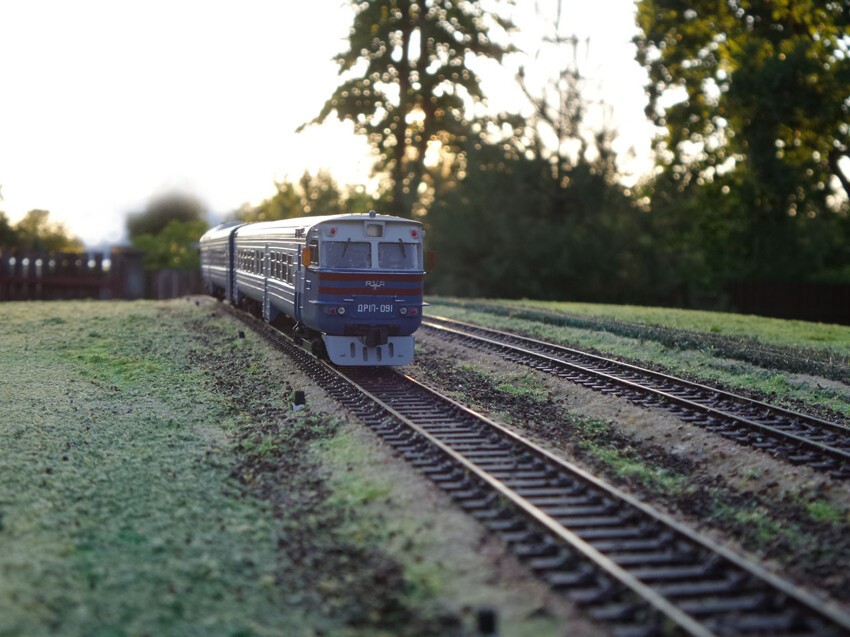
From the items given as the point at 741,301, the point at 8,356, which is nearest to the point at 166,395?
the point at 8,356

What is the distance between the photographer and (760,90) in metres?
32.8

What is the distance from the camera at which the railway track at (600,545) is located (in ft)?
21.5

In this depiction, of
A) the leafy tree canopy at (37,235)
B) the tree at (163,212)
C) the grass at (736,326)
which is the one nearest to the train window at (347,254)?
the grass at (736,326)

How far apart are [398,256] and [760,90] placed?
22.1 meters

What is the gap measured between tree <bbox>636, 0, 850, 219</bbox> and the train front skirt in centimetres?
2221

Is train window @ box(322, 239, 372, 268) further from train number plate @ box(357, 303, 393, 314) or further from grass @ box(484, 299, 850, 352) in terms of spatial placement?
grass @ box(484, 299, 850, 352)

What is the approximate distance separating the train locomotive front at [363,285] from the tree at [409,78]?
28.8 m

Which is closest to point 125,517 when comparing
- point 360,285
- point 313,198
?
point 360,285

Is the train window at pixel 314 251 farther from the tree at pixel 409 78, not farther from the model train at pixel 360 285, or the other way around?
the tree at pixel 409 78

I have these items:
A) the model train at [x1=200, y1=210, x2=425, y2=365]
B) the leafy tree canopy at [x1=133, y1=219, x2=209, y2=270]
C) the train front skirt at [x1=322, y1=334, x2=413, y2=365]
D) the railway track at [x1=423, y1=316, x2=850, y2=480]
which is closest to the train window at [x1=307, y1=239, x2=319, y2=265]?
the model train at [x1=200, y1=210, x2=425, y2=365]

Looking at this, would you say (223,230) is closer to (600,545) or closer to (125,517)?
(125,517)

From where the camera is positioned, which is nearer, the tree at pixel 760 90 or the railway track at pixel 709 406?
the railway track at pixel 709 406

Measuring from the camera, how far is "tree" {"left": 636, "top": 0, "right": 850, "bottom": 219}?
107 feet

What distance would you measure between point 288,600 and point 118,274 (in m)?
36.0
